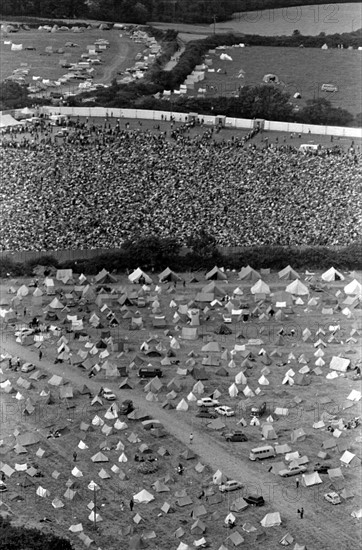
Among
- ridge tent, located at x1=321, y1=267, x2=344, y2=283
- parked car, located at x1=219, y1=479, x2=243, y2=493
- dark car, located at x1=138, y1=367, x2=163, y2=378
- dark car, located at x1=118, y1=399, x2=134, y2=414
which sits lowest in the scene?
ridge tent, located at x1=321, y1=267, x2=344, y2=283

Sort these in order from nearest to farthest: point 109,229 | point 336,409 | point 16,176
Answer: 1. point 336,409
2. point 109,229
3. point 16,176

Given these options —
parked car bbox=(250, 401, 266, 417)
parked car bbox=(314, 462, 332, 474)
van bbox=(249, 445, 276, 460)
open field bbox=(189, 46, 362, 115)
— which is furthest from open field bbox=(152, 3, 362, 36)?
parked car bbox=(314, 462, 332, 474)

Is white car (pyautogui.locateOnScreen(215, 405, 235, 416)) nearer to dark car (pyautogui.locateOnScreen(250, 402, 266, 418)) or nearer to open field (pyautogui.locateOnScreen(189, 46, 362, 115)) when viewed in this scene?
dark car (pyautogui.locateOnScreen(250, 402, 266, 418))

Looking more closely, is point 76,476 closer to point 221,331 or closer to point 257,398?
point 257,398

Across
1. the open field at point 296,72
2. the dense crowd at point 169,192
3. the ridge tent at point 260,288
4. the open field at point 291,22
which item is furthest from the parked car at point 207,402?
the open field at point 291,22

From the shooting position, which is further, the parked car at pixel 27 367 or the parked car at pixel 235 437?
the parked car at pixel 27 367

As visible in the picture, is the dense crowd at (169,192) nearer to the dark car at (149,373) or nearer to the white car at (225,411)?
the dark car at (149,373)

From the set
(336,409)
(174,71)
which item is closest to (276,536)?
(336,409)
